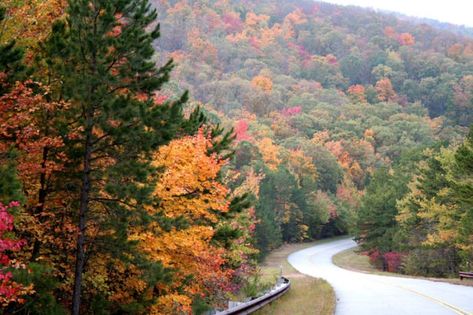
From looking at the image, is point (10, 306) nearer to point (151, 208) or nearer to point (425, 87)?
point (151, 208)

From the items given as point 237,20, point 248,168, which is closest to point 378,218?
point 248,168

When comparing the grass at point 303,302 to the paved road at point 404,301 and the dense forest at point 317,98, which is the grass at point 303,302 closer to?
the paved road at point 404,301

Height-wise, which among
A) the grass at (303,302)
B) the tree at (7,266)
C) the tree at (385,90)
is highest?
the tree at (385,90)

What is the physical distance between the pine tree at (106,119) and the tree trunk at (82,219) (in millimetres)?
24

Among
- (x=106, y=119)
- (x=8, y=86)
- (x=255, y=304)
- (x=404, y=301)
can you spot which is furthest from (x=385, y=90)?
(x=8, y=86)

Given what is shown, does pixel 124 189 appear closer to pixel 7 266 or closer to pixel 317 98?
pixel 7 266

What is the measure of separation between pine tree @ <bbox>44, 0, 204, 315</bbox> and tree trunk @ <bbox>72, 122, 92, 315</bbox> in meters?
0.02

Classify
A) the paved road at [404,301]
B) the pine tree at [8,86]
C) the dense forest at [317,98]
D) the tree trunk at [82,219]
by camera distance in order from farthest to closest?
the dense forest at [317,98] → the paved road at [404,301] → the tree trunk at [82,219] → the pine tree at [8,86]

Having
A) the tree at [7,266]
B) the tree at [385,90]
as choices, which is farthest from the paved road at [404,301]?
the tree at [385,90]

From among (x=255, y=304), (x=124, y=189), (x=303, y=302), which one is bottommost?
(x=303, y=302)

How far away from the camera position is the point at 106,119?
13922 millimetres

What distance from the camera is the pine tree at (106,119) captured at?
13.9 meters

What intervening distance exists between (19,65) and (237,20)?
17328 cm

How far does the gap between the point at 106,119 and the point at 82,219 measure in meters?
A: 2.58
